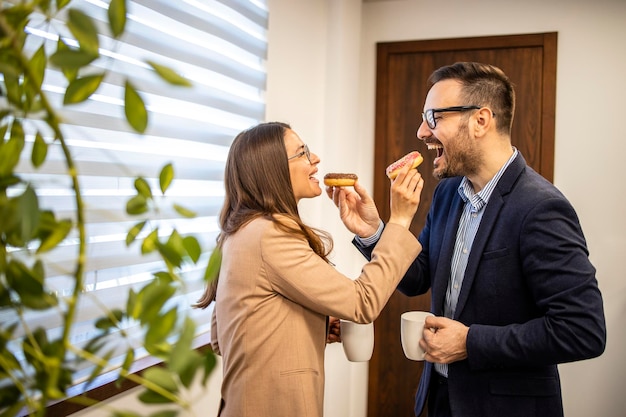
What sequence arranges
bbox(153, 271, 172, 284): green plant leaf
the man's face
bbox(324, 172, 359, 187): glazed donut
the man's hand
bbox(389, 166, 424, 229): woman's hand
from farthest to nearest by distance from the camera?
bbox(324, 172, 359, 187): glazed donut, the man's face, bbox(389, 166, 424, 229): woman's hand, the man's hand, bbox(153, 271, 172, 284): green plant leaf

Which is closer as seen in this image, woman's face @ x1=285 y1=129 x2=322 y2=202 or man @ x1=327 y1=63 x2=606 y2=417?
man @ x1=327 y1=63 x2=606 y2=417

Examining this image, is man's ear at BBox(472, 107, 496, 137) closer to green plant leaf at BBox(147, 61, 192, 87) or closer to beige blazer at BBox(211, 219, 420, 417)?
beige blazer at BBox(211, 219, 420, 417)

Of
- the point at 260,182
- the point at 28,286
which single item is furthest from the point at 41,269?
the point at 260,182

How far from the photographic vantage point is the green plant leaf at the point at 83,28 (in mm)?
426

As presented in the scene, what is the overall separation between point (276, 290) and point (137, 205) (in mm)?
892

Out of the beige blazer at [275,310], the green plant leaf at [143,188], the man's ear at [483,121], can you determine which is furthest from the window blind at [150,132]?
the man's ear at [483,121]

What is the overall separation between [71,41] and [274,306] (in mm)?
949

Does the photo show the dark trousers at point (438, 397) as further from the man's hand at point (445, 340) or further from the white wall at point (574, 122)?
the white wall at point (574, 122)

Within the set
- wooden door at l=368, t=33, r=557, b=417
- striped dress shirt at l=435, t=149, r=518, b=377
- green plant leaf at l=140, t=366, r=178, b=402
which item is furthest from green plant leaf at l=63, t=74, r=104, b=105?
wooden door at l=368, t=33, r=557, b=417

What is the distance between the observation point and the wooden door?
11.1 feet

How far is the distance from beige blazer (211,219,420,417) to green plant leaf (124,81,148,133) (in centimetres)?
95

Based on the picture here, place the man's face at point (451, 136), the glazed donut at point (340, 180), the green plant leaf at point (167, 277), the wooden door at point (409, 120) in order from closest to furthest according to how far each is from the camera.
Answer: the green plant leaf at point (167, 277) → the man's face at point (451, 136) → the glazed donut at point (340, 180) → the wooden door at point (409, 120)

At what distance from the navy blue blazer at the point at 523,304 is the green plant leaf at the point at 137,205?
1149 millimetres

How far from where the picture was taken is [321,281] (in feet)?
4.59
